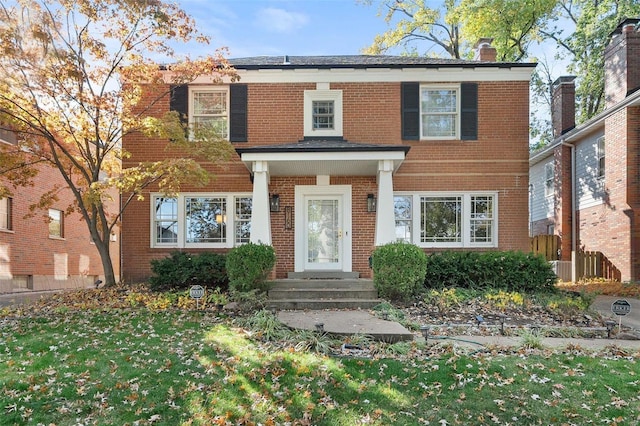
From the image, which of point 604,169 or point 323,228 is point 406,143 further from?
point 604,169

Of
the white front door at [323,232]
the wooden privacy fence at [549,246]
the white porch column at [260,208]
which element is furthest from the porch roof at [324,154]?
the wooden privacy fence at [549,246]

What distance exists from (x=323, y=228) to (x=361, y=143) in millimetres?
2395

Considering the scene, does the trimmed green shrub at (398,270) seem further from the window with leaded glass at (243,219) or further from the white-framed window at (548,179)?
the white-framed window at (548,179)

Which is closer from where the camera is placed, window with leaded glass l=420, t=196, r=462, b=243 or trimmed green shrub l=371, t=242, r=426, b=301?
trimmed green shrub l=371, t=242, r=426, b=301

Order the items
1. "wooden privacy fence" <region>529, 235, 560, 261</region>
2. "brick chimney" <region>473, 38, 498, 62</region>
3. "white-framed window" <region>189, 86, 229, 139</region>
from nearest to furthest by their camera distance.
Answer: "white-framed window" <region>189, 86, 229, 139</region>, "brick chimney" <region>473, 38, 498, 62</region>, "wooden privacy fence" <region>529, 235, 560, 261</region>

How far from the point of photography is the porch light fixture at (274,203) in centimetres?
1095

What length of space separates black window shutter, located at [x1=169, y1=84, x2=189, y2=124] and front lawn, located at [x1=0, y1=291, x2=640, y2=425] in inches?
275

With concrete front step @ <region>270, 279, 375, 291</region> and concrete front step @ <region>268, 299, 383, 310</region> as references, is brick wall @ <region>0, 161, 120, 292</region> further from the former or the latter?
concrete front step @ <region>268, 299, 383, 310</region>

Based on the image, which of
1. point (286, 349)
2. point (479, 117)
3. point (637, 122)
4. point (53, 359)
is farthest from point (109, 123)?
point (637, 122)

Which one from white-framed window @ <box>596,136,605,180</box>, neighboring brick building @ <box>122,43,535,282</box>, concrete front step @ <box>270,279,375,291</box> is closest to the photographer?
concrete front step @ <box>270,279,375,291</box>

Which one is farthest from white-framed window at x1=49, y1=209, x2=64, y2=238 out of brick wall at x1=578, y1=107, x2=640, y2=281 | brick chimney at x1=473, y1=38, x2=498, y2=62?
brick wall at x1=578, y1=107, x2=640, y2=281

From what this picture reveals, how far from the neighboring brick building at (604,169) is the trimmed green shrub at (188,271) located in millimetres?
11729

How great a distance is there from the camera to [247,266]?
841 centimetres

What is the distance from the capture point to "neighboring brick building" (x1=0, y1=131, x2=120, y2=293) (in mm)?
13703
